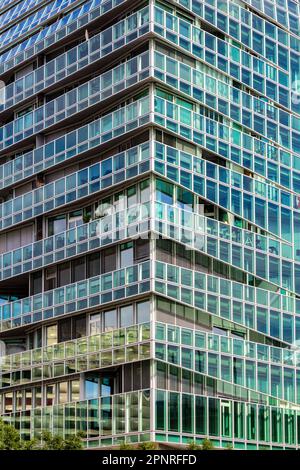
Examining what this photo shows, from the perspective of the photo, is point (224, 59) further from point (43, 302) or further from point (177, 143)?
point (43, 302)

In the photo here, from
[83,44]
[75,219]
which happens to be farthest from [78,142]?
[83,44]

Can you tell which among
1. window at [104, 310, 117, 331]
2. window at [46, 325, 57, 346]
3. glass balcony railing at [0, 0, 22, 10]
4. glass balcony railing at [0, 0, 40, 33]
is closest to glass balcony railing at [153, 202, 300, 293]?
window at [104, 310, 117, 331]

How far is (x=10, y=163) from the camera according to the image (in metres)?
69.4

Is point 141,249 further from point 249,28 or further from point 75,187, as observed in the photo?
point 249,28

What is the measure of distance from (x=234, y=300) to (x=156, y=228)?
610cm

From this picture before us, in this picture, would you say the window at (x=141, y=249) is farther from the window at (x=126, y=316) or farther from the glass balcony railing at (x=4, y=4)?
the glass balcony railing at (x=4, y=4)

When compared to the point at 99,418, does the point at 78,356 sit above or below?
above

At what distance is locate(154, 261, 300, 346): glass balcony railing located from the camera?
57094 mm

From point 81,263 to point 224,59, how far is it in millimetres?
13498

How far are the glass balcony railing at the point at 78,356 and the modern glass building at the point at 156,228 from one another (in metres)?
0.10

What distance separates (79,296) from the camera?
6072 centimetres
